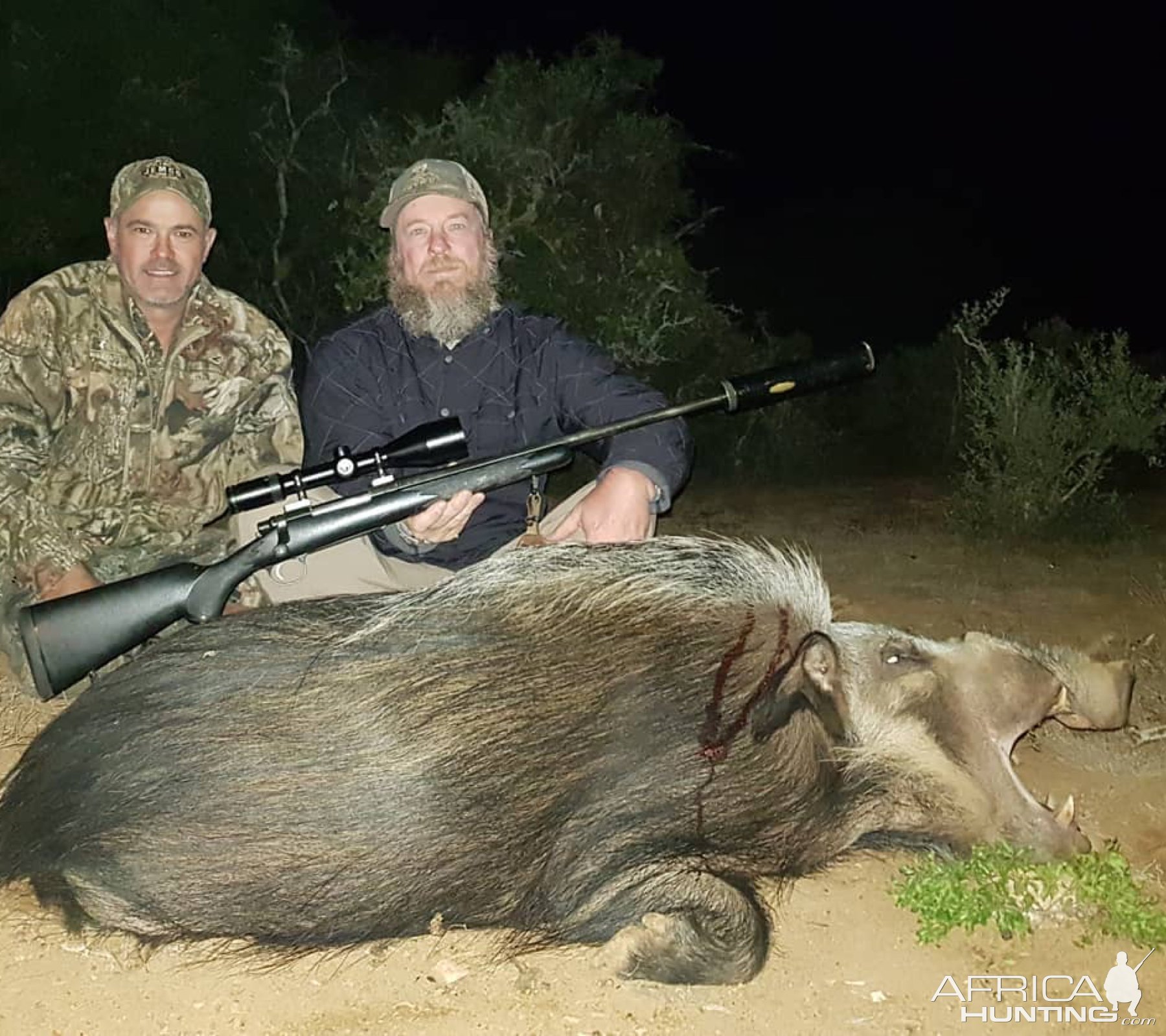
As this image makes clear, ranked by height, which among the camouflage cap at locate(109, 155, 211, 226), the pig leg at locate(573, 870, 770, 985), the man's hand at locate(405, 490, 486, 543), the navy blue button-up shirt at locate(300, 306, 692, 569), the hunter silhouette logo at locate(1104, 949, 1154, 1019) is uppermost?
the camouflage cap at locate(109, 155, 211, 226)

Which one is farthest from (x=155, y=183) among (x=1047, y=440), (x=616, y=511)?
(x=1047, y=440)

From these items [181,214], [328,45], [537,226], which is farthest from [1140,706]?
[328,45]

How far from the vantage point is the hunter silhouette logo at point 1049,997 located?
→ 7.66ft

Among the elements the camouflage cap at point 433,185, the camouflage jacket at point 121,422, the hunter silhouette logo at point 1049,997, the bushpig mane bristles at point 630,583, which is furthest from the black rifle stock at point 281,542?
the hunter silhouette logo at point 1049,997

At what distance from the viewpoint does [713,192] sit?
49.3 m

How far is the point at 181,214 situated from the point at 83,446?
0.86 m

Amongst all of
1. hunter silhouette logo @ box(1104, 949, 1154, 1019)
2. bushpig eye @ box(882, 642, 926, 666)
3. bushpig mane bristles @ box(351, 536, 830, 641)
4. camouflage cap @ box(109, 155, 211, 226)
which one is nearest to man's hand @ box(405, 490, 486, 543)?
bushpig mane bristles @ box(351, 536, 830, 641)

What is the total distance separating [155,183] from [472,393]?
1.32m

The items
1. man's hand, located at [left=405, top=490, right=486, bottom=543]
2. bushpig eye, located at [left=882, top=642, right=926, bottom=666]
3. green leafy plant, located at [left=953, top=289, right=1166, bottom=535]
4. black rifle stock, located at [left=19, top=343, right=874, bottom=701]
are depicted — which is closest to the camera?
bushpig eye, located at [left=882, top=642, right=926, bottom=666]

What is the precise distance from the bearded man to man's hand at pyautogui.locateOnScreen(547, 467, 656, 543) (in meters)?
0.19

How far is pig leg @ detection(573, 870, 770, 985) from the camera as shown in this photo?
7.78ft

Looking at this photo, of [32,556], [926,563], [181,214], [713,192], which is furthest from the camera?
[713,192]

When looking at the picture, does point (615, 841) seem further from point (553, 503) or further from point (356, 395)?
point (553, 503)

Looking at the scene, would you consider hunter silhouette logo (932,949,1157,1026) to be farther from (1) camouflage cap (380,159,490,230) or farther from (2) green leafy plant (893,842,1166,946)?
(1) camouflage cap (380,159,490,230)
